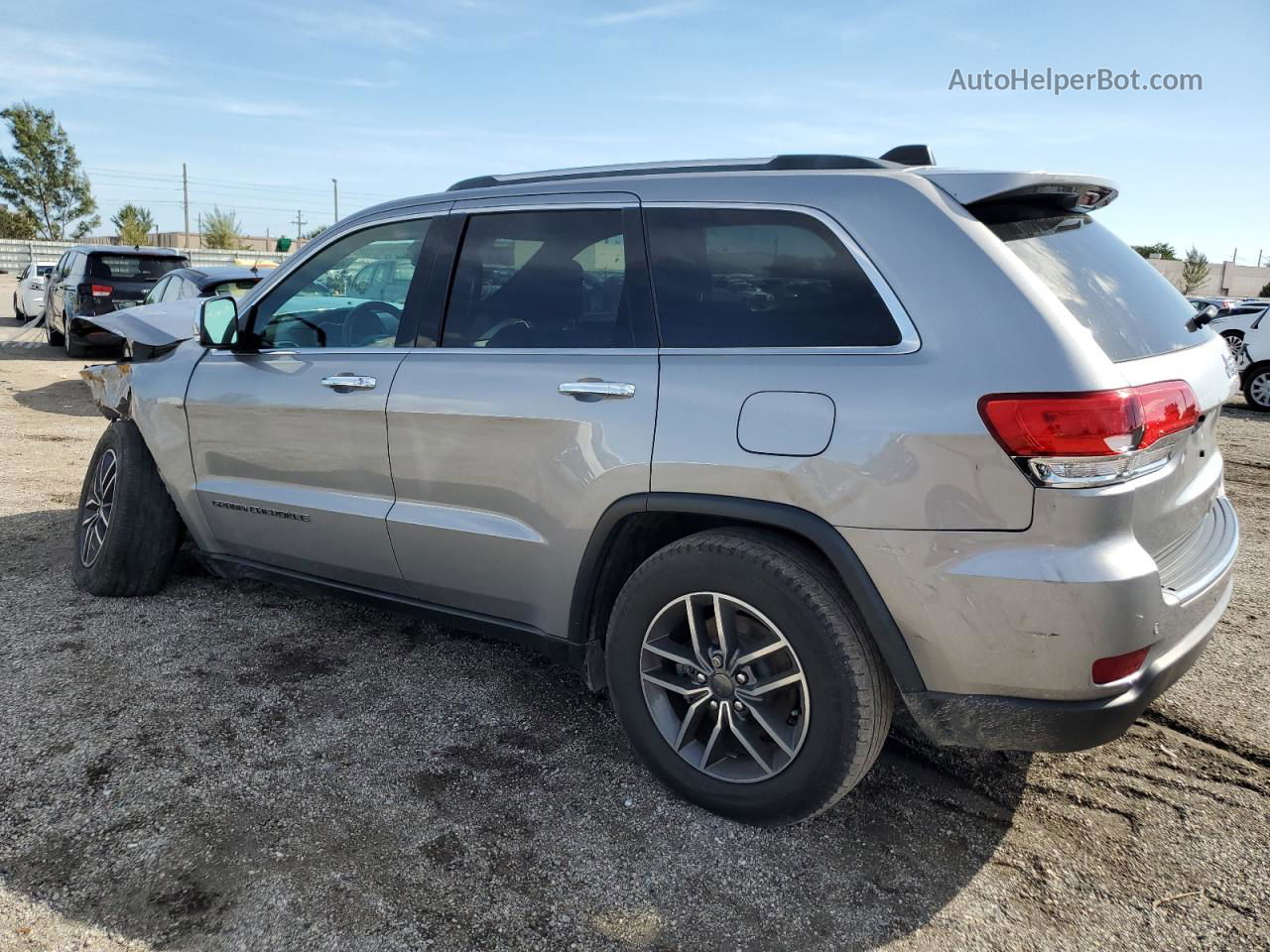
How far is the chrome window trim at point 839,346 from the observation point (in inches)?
94.7

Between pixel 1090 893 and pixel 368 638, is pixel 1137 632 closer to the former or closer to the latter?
pixel 1090 893

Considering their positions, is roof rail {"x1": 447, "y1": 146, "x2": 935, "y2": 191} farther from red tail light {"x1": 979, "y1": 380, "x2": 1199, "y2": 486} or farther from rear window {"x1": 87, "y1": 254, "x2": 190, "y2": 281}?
rear window {"x1": 87, "y1": 254, "x2": 190, "y2": 281}

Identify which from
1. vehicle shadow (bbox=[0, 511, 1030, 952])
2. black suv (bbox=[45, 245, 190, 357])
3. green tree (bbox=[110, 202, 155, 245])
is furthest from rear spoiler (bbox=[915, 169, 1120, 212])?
green tree (bbox=[110, 202, 155, 245])

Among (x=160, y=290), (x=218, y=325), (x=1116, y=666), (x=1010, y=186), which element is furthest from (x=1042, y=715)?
(x=160, y=290)

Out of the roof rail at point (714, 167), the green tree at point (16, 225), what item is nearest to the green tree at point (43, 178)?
the green tree at point (16, 225)

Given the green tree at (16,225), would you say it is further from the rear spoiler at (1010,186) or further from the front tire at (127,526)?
the rear spoiler at (1010,186)

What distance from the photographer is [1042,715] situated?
2311 millimetres

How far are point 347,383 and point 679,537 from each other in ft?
4.50

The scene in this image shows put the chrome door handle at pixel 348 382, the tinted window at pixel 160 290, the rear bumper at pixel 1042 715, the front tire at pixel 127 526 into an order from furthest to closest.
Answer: the tinted window at pixel 160 290 < the front tire at pixel 127 526 < the chrome door handle at pixel 348 382 < the rear bumper at pixel 1042 715

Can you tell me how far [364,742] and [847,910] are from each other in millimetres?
1657

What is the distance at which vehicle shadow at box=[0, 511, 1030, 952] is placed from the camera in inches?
93.4

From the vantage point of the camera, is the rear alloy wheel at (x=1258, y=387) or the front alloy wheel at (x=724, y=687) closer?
the front alloy wheel at (x=724, y=687)

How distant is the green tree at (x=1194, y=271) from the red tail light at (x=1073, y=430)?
65.3m

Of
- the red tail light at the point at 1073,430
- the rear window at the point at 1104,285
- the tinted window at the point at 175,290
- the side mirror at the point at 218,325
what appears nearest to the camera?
the red tail light at the point at 1073,430
